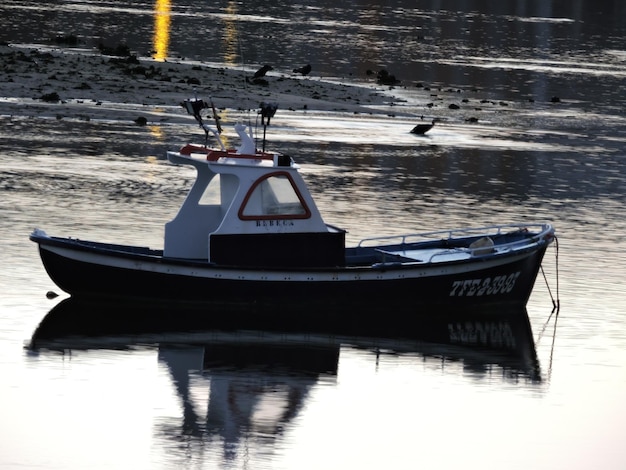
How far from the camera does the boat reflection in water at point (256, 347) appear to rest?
74.7ft

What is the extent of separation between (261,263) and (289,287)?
0.63 metres

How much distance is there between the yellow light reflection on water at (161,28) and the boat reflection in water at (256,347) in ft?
170

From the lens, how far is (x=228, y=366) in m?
24.4

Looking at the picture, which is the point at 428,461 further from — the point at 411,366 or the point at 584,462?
the point at 411,366

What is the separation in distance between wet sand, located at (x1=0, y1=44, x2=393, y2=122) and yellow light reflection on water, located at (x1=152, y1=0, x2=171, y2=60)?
10582mm

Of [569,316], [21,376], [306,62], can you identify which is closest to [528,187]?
[569,316]

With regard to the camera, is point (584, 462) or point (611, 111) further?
point (611, 111)

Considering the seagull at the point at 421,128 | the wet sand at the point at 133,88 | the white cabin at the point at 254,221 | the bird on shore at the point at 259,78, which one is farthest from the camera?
the bird on shore at the point at 259,78

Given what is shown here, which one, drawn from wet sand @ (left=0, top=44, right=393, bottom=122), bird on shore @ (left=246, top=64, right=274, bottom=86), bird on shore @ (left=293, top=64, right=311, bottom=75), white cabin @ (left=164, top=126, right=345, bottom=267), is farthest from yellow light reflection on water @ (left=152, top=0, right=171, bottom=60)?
white cabin @ (left=164, top=126, right=345, bottom=267)

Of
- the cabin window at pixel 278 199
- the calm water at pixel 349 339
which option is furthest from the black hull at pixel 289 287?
the cabin window at pixel 278 199

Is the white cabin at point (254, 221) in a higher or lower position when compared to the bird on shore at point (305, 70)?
higher

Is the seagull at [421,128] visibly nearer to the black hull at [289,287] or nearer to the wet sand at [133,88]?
the wet sand at [133,88]

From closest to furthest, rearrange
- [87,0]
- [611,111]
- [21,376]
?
1. [21,376]
2. [611,111]
3. [87,0]

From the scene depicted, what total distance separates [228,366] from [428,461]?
17.1 ft
